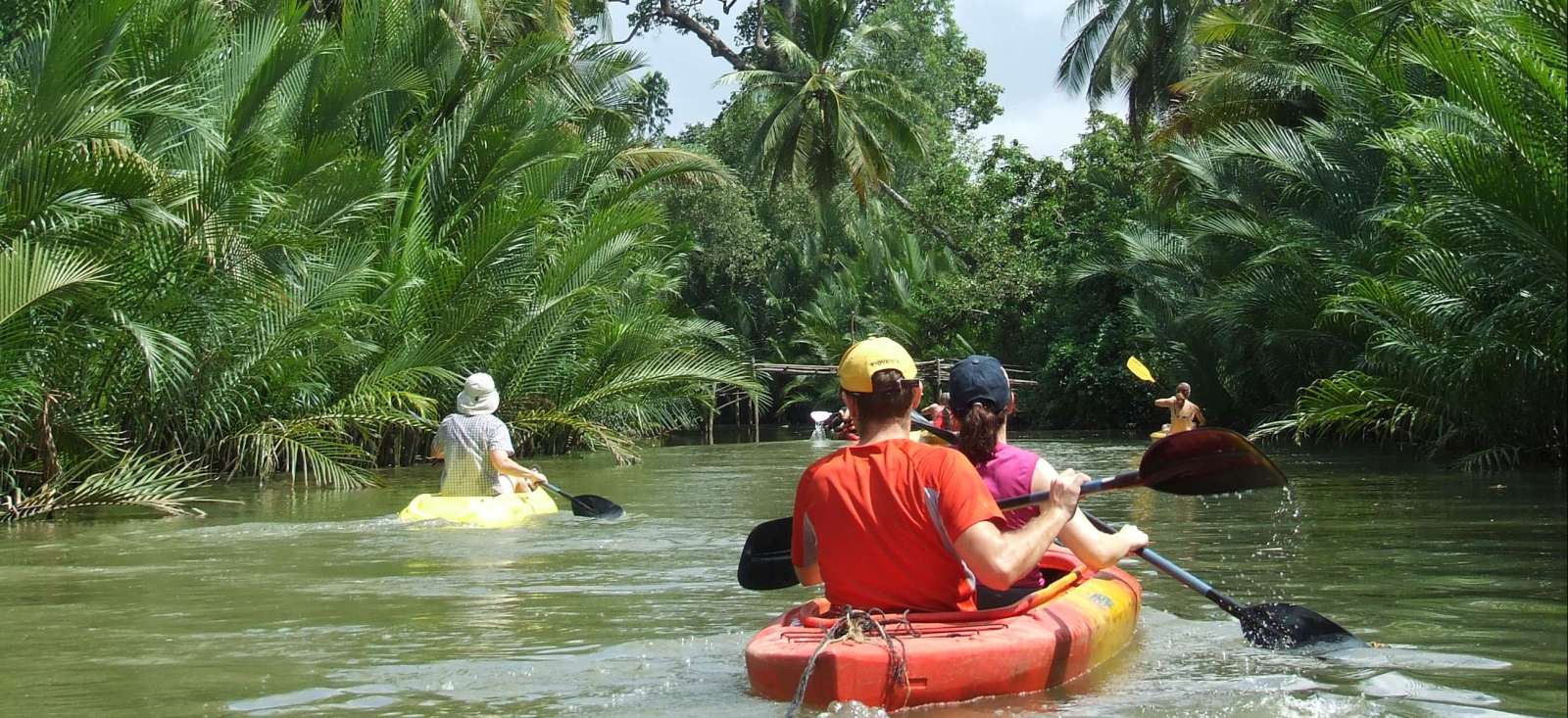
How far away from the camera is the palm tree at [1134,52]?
33.5 metres

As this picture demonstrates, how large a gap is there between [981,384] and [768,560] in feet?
3.68

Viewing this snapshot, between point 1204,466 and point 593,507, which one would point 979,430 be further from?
point 593,507

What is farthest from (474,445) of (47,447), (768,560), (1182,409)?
(1182,409)

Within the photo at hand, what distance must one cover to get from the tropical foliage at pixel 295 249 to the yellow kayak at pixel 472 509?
7.12 feet

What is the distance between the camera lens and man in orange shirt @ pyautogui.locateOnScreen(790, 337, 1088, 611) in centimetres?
488

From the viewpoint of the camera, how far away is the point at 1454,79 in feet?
33.5

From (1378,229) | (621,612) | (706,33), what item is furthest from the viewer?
(706,33)

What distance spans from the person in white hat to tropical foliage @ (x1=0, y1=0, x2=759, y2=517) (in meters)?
2.20

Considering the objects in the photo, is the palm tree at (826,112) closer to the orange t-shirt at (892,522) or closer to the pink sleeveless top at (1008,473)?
the pink sleeveless top at (1008,473)

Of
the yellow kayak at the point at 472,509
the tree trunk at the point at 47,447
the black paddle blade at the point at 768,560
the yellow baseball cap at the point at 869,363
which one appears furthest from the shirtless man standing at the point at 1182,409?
the yellow baseball cap at the point at 869,363

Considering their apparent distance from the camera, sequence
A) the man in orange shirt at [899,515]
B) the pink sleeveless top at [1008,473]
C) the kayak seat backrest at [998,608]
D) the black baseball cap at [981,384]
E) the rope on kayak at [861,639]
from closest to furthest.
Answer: the man in orange shirt at [899,515] → the rope on kayak at [861,639] → the kayak seat backrest at [998,608] → the black baseball cap at [981,384] → the pink sleeveless top at [1008,473]

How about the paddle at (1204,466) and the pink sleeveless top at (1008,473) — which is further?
the pink sleeveless top at (1008,473)

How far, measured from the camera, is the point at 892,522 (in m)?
5.07

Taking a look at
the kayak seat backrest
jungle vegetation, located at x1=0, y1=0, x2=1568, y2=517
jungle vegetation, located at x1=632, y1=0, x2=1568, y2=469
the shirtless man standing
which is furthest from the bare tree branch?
the kayak seat backrest
